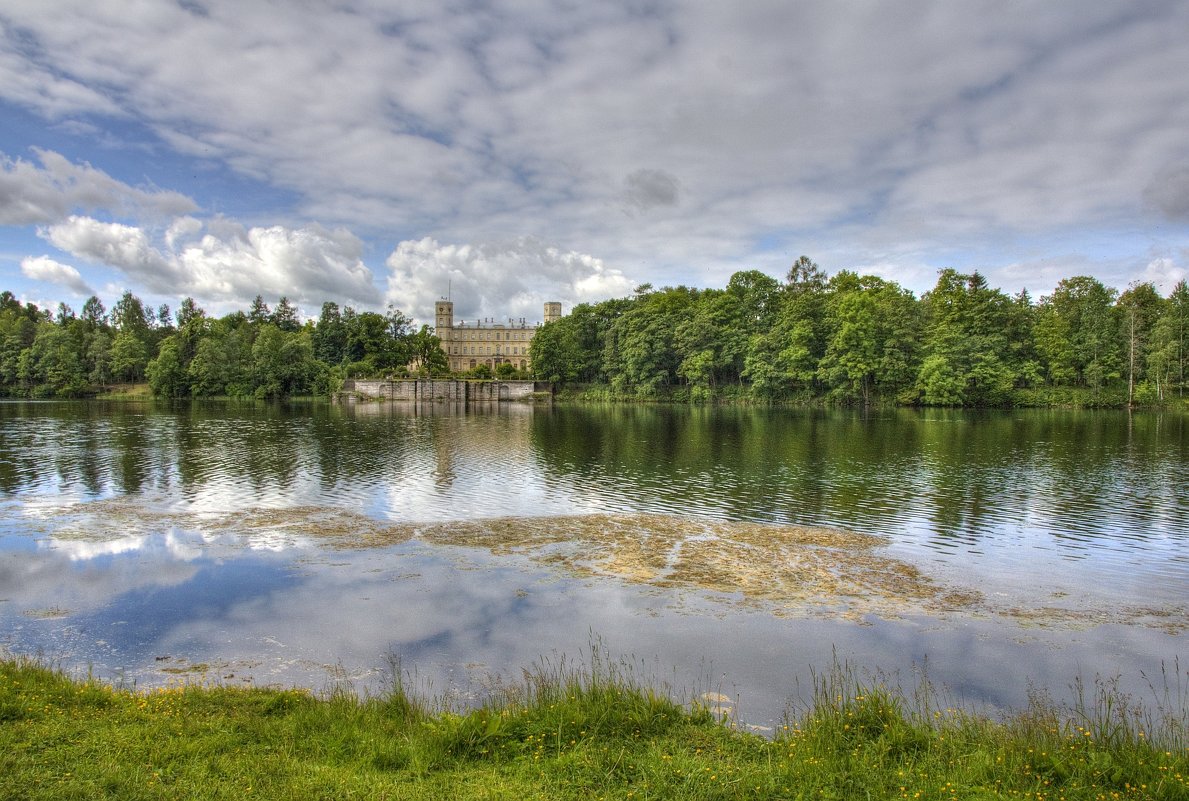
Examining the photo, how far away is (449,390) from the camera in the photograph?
99312mm

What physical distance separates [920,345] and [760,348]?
53.4ft

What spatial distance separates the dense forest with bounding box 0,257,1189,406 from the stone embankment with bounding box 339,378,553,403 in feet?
10.7

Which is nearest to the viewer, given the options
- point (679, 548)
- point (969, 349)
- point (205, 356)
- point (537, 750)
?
point (537, 750)

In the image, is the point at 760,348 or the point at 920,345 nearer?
the point at 920,345

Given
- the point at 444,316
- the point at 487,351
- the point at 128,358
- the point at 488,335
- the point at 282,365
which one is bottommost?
the point at 282,365

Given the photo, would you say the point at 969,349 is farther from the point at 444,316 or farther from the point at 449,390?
the point at 444,316

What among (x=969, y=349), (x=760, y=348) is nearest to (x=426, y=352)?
(x=760, y=348)

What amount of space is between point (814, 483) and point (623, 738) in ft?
57.5

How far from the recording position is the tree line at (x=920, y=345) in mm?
67812

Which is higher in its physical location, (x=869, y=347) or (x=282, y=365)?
(x=869, y=347)

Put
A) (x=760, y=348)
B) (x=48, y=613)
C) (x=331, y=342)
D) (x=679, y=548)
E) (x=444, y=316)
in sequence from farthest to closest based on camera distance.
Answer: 1. (x=444, y=316)
2. (x=331, y=342)
3. (x=760, y=348)
4. (x=679, y=548)
5. (x=48, y=613)

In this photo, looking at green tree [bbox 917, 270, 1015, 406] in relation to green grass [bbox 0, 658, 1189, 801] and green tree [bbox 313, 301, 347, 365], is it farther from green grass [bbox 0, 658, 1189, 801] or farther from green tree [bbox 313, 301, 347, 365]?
green tree [bbox 313, 301, 347, 365]

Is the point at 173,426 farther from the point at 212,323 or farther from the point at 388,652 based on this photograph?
the point at 212,323

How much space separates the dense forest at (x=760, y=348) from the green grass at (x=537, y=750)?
2655 inches
